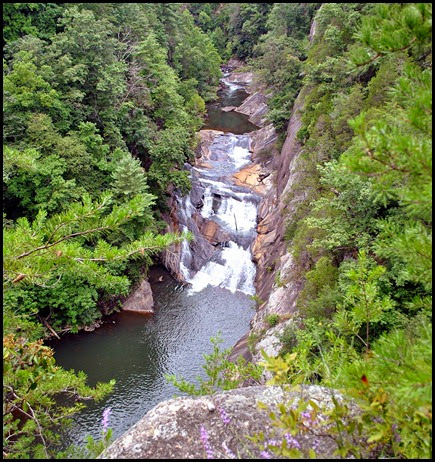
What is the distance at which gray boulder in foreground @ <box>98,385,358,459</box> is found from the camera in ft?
11.3

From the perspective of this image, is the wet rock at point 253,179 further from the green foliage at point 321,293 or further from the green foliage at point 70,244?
the green foliage at point 70,244

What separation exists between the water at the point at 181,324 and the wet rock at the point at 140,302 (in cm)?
32

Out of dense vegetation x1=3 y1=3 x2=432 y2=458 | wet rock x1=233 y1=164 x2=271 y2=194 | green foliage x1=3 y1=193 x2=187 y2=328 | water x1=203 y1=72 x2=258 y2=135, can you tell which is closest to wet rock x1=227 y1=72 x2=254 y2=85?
water x1=203 y1=72 x2=258 y2=135

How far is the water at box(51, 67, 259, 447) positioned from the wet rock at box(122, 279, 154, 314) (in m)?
0.32

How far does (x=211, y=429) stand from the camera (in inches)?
147

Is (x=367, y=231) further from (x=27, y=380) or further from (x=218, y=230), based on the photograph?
(x=218, y=230)

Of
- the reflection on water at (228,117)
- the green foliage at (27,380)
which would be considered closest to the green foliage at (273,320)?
the green foliage at (27,380)

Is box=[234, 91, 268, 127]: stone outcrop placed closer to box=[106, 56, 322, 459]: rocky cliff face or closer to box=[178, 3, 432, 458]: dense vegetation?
box=[106, 56, 322, 459]: rocky cliff face

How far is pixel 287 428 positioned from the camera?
7.96ft

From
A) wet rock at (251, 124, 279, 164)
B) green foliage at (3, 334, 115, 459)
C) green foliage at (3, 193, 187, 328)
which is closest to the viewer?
green foliage at (3, 193, 187, 328)

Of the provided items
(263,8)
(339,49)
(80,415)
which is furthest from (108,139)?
(263,8)

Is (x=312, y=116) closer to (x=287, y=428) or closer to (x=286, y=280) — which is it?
(x=286, y=280)

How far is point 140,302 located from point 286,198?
887 centimetres

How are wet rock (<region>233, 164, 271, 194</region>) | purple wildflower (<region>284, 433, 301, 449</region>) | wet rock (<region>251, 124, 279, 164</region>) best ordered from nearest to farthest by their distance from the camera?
purple wildflower (<region>284, 433, 301, 449</region>) → wet rock (<region>233, 164, 271, 194</region>) → wet rock (<region>251, 124, 279, 164</region>)
